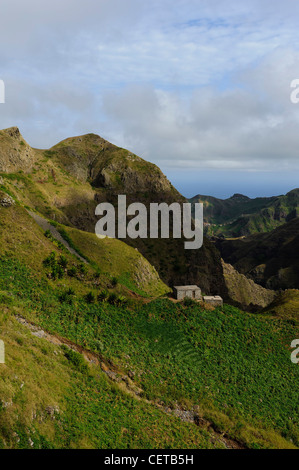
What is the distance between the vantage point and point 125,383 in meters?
21.2

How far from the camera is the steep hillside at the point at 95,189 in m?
77.4

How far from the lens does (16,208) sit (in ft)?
120

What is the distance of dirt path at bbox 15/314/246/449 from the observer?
19.3 metres

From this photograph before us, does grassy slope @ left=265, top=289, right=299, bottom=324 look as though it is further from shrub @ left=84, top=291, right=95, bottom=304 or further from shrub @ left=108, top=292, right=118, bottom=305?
shrub @ left=84, top=291, right=95, bottom=304

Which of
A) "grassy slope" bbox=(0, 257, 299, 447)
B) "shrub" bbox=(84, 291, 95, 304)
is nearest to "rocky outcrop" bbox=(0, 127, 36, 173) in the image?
"grassy slope" bbox=(0, 257, 299, 447)

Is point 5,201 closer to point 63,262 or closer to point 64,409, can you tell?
point 63,262

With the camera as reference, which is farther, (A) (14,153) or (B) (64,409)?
(A) (14,153)

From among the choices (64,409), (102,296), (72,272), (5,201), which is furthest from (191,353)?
(5,201)

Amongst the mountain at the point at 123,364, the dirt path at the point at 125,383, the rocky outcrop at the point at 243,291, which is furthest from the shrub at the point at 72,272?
the rocky outcrop at the point at 243,291

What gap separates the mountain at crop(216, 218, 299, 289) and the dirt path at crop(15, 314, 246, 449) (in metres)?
118

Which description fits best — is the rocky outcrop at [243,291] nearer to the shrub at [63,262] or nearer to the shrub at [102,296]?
the shrub at [102,296]

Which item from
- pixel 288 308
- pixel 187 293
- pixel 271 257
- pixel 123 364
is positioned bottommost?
pixel 123 364

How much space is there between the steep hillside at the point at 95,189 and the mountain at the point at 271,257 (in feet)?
181

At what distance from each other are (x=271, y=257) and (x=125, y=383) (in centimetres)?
15254
